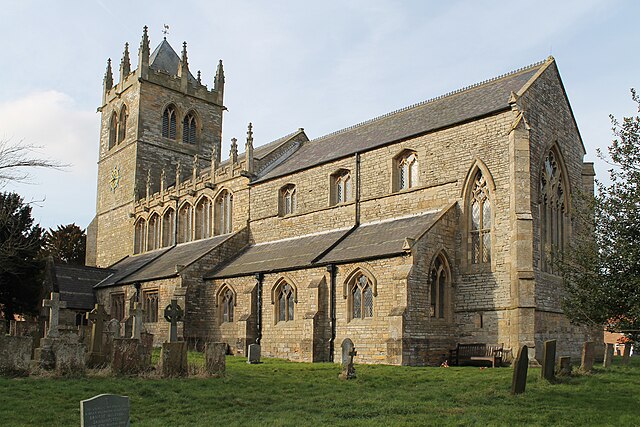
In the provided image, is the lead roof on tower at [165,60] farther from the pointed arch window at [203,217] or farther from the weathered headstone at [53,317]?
the weathered headstone at [53,317]

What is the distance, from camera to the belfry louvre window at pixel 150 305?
31.7 metres

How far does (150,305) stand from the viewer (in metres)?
32.1

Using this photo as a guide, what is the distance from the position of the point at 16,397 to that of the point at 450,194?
15897 mm

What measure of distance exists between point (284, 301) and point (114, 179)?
82.8 feet

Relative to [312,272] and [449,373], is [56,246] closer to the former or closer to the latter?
[312,272]

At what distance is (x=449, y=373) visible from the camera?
17109 millimetres

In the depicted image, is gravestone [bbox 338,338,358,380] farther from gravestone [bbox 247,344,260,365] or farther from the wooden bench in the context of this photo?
the wooden bench

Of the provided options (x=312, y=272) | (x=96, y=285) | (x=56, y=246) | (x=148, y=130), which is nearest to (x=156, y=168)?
(x=148, y=130)

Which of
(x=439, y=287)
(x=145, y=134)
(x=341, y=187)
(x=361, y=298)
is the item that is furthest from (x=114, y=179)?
(x=439, y=287)

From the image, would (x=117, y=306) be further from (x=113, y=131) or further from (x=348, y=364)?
(x=348, y=364)

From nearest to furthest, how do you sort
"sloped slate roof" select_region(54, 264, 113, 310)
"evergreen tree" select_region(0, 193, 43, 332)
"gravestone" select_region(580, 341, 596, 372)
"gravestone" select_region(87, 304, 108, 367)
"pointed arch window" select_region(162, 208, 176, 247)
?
"gravestone" select_region(87, 304, 108, 367), "gravestone" select_region(580, 341, 596, 372), "evergreen tree" select_region(0, 193, 43, 332), "sloped slate roof" select_region(54, 264, 113, 310), "pointed arch window" select_region(162, 208, 176, 247)

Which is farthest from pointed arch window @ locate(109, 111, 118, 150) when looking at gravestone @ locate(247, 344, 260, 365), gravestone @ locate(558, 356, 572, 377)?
gravestone @ locate(558, 356, 572, 377)

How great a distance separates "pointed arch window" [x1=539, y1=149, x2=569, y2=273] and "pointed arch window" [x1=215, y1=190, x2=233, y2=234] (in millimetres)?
16534

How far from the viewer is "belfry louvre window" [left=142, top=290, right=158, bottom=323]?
31.7 meters
